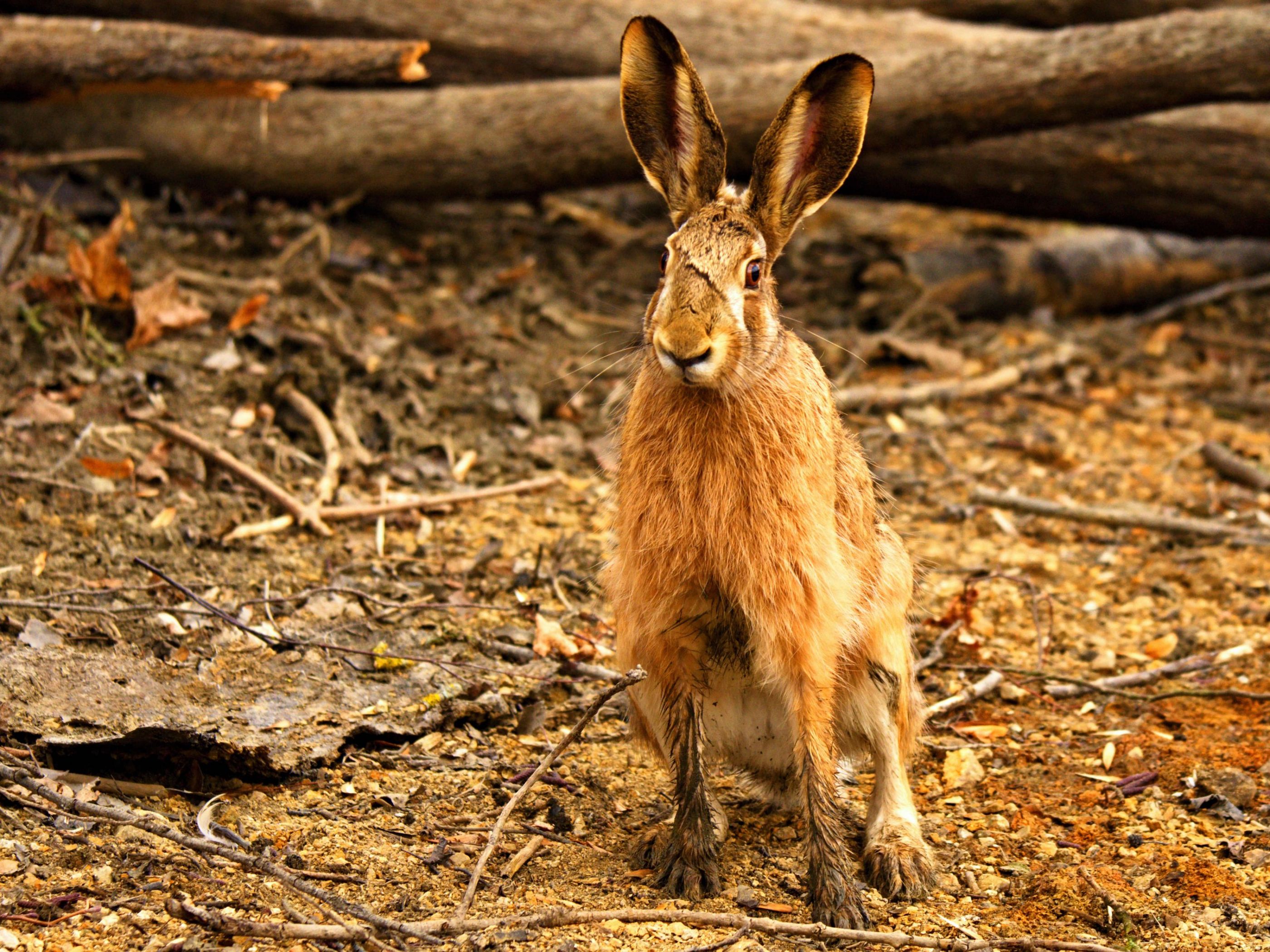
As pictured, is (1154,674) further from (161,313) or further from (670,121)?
(161,313)

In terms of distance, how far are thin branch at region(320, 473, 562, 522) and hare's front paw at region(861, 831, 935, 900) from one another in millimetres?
2992

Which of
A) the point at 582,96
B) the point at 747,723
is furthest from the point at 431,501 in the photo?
the point at 582,96

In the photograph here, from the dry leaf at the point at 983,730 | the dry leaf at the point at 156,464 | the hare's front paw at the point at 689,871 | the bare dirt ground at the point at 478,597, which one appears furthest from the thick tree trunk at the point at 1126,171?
the hare's front paw at the point at 689,871

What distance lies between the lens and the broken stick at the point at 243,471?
6227 mm

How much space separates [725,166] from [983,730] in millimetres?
2590

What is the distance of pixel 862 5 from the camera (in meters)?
10.3

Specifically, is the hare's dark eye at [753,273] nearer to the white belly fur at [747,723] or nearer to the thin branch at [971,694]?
the white belly fur at [747,723]

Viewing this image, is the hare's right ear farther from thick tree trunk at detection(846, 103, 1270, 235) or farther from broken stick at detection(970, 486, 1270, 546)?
thick tree trunk at detection(846, 103, 1270, 235)

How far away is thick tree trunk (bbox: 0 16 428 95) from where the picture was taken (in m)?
7.72

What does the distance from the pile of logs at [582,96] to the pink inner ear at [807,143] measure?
4032mm

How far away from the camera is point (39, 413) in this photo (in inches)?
247

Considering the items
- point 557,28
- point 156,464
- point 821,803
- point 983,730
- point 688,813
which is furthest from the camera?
point 557,28

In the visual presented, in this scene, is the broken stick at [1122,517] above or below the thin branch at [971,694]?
above

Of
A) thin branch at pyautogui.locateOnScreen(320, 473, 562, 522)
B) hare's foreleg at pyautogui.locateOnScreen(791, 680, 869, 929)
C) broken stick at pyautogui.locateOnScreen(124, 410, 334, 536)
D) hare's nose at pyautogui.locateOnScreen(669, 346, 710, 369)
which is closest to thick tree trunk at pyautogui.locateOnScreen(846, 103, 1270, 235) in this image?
thin branch at pyautogui.locateOnScreen(320, 473, 562, 522)
